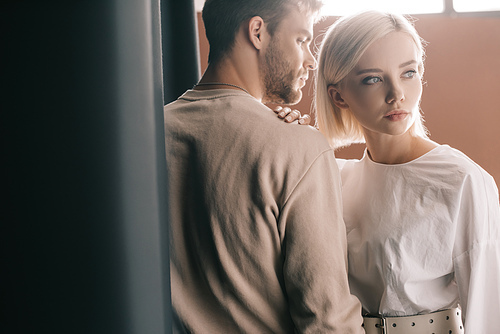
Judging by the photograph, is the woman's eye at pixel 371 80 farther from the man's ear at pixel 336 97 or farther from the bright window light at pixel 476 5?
the bright window light at pixel 476 5

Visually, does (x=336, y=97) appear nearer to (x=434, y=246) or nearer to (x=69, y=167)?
(x=434, y=246)

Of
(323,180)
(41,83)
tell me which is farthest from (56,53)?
(323,180)

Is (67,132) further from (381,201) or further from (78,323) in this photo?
(381,201)

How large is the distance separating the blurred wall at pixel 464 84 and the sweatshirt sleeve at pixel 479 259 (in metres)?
2.91

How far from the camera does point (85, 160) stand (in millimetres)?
460

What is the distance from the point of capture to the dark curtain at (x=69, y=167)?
45cm

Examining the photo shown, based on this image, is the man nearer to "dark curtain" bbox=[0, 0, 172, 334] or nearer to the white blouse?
the white blouse

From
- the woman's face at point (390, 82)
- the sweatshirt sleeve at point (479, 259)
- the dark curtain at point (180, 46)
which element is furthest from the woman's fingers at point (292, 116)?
the dark curtain at point (180, 46)

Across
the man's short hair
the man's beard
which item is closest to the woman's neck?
the man's beard

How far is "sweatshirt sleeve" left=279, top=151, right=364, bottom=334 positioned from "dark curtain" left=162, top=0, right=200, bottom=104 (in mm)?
965

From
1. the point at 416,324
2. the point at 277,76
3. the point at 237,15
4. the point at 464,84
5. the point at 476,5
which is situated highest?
the point at 476,5

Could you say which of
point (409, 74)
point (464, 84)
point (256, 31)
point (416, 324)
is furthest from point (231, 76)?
point (464, 84)

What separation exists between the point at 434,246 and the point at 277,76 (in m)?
0.46

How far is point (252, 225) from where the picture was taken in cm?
78
